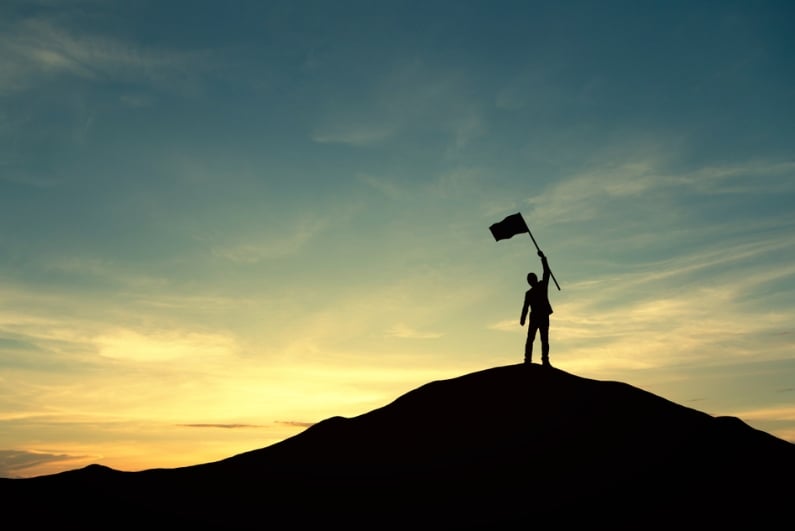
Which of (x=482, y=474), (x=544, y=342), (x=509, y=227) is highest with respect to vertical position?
(x=509, y=227)

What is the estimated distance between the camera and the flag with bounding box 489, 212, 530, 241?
21125 millimetres

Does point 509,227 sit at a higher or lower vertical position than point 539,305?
higher

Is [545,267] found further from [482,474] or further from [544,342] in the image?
[482,474]

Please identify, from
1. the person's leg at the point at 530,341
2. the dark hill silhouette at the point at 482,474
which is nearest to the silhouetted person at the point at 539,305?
the person's leg at the point at 530,341

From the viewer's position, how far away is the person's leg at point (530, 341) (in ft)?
67.8

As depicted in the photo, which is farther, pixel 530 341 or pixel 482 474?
pixel 530 341

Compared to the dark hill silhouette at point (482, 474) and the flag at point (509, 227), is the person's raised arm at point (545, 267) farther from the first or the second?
the dark hill silhouette at point (482, 474)

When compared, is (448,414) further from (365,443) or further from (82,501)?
(82,501)

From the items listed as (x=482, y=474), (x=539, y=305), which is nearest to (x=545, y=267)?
(x=539, y=305)

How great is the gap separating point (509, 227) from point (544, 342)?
3.48 m

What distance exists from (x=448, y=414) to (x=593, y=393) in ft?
13.8

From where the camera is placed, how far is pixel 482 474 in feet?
57.0

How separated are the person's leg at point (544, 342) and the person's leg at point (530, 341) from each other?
0.18m

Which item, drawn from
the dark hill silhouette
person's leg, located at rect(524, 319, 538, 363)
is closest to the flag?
person's leg, located at rect(524, 319, 538, 363)
